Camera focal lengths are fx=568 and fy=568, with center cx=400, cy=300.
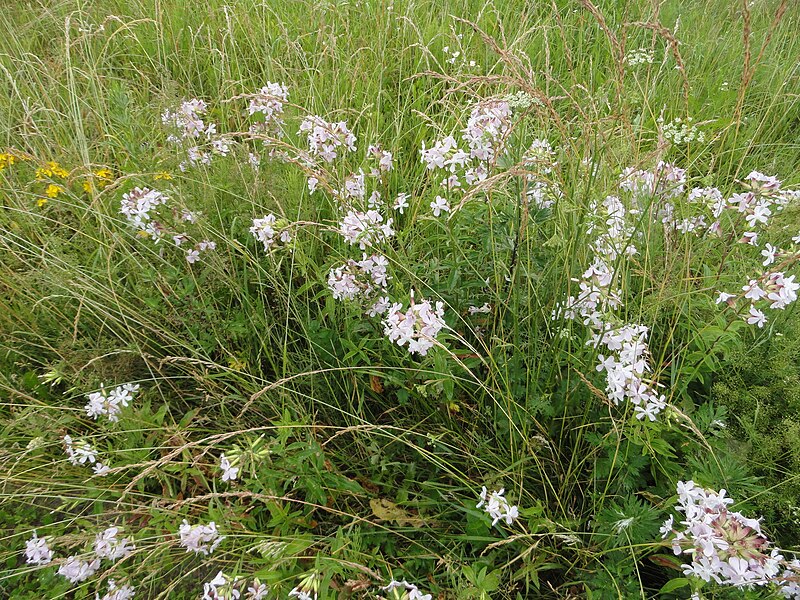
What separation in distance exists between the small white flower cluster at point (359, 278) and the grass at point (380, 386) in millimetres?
69

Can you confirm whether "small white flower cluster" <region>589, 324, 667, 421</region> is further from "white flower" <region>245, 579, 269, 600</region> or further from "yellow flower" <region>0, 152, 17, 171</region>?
"yellow flower" <region>0, 152, 17, 171</region>

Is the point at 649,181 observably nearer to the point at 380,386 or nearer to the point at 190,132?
the point at 380,386

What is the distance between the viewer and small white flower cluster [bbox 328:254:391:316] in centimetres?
191

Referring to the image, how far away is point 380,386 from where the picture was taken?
82.7 inches

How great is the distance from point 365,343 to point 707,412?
1134 mm

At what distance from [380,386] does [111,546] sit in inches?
38.2

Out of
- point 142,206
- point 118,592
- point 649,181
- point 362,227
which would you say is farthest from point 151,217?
point 649,181

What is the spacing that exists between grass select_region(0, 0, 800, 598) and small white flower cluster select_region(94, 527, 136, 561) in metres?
0.05

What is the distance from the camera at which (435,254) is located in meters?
2.36

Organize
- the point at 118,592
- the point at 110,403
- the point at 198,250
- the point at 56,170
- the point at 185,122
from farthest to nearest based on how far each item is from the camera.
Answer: the point at 56,170, the point at 185,122, the point at 198,250, the point at 110,403, the point at 118,592

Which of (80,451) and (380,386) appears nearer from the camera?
(80,451)

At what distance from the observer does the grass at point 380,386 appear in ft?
5.40

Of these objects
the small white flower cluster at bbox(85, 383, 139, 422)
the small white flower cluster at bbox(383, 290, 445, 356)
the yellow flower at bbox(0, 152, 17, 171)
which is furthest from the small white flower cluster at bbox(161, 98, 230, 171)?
the small white flower cluster at bbox(383, 290, 445, 356)

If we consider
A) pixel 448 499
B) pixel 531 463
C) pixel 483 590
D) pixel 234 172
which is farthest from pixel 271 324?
pixel 483 590
